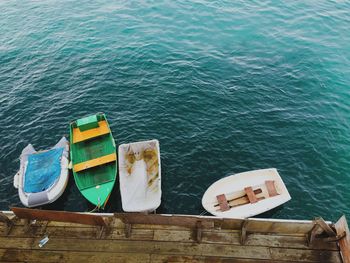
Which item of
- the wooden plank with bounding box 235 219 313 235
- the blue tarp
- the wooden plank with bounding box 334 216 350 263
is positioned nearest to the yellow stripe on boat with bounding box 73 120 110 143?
the blue tarp

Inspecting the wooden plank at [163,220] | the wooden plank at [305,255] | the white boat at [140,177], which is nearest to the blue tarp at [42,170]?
the white boat at [140,177]

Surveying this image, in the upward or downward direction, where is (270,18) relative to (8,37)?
upward

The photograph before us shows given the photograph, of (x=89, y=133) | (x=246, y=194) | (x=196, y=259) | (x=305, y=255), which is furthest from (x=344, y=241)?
(x=89, y=133)

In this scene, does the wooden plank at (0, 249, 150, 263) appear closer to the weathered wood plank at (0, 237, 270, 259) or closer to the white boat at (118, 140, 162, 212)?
the weathered wood plank at (0, 237, 270, 259)

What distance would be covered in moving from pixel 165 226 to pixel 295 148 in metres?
13.9

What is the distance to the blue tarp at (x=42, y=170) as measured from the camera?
63.6ft

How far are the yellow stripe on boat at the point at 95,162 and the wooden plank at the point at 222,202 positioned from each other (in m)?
7.91

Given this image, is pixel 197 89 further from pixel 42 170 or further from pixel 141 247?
pixel 141 247

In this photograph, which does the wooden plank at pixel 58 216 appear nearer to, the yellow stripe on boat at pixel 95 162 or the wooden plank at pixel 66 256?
the wooden plank at pixel 66 256

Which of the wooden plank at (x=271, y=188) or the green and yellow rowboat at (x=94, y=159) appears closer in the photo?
the wooden plank at (x=271, y=188)

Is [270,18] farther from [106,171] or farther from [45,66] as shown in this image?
[106,171]

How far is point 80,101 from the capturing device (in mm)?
28359

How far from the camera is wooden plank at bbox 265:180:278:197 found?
18672mm

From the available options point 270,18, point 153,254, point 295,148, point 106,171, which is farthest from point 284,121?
point 270,18
